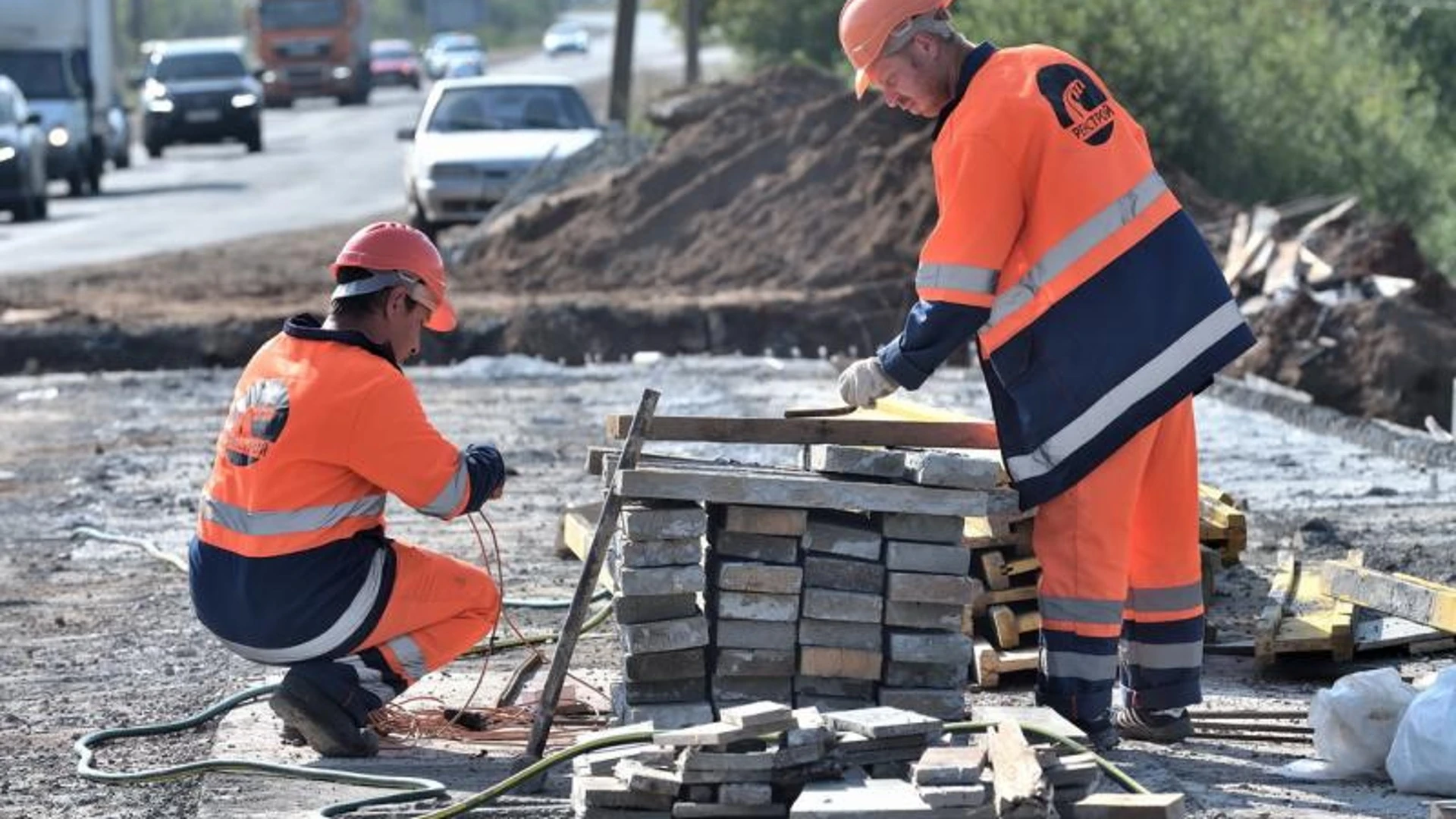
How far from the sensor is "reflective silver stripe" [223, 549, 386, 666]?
6938 millimetres

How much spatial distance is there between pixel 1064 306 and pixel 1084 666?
95 cm

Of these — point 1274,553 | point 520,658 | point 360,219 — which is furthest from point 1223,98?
point 520,658

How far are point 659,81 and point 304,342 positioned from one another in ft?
191

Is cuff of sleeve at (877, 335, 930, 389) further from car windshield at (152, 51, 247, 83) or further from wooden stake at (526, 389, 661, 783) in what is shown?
car windshield at (152, 51, 247, 83)

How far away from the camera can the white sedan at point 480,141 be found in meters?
26.5

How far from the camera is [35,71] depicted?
36.3 m

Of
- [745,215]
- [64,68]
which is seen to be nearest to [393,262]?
[745,215]

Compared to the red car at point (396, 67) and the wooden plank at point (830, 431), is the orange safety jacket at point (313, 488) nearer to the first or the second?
the wooden plank at point (830, 431)

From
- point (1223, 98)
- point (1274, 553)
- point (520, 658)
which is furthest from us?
point (1223, 98)

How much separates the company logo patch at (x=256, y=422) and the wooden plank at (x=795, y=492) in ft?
3.09

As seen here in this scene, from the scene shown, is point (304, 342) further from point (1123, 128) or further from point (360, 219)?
point (360, 219)

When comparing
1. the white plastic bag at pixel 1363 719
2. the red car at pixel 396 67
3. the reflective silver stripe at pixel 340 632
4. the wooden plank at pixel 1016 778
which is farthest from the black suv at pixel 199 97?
the wooden plank at pixel 1016 778

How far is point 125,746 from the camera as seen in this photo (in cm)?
723

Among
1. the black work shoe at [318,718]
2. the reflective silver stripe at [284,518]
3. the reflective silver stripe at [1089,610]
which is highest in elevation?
the reflective silver stripe at [284,518]
